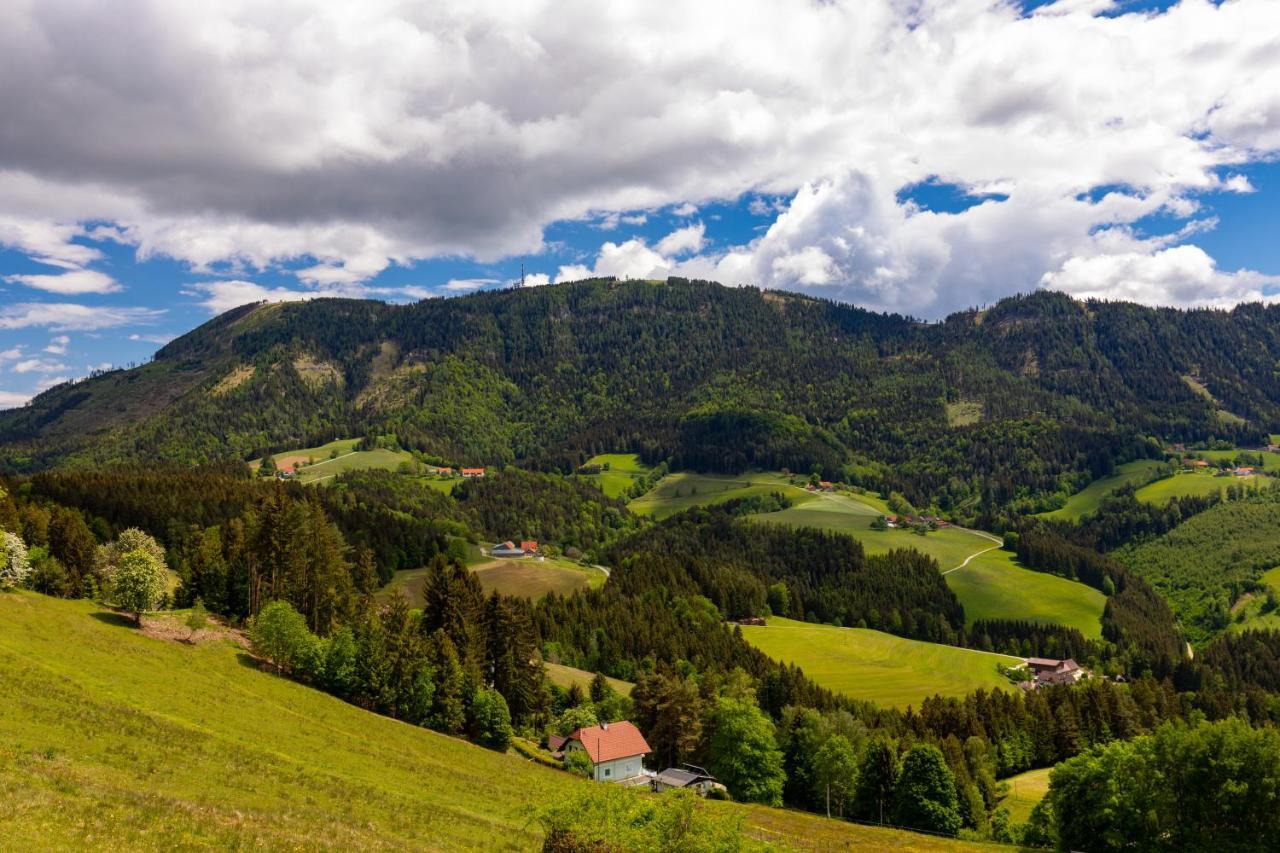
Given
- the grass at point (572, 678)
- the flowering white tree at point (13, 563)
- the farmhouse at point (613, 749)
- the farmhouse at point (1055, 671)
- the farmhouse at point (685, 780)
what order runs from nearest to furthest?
the flowering white tree at point (13, 563) → the farmhouse at point (685, 780) → the farmhouse at point (613, 749) → the grass at point (572, 678) → the farmhouse at point (1055, 671)

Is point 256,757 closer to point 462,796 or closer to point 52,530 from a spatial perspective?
point 462,796

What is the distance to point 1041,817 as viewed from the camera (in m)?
71.4

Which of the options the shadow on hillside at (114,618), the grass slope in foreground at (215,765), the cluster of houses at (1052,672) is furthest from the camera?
the cluster of houses at (1052,672)

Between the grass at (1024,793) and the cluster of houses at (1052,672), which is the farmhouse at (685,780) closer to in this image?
the grass at (1024,793)

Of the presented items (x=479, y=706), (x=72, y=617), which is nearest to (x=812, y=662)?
(x=479, y=706)

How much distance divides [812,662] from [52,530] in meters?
135

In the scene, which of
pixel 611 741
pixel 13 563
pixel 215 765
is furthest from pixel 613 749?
pixel 13 563

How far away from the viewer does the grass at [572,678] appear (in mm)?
106762

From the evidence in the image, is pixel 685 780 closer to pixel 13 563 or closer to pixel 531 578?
pixel 13 563

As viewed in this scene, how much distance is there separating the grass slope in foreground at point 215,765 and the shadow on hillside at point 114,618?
0.52 metres

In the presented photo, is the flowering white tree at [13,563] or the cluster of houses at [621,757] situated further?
the cluster of houses at [621,757]

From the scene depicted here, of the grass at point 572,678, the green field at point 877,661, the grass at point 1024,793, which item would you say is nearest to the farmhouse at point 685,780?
the grass at point 572,678

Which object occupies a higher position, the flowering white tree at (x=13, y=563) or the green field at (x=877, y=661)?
the flowering white tree at (x=13, y=563)

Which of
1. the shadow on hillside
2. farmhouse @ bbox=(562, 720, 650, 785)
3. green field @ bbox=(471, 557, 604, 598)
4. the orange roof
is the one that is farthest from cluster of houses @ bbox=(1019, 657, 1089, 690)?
the shadow on hillside
